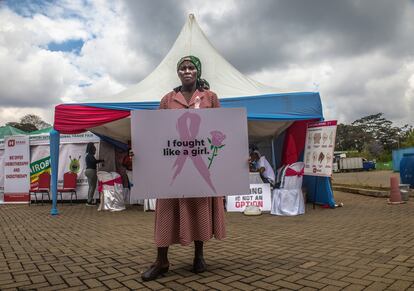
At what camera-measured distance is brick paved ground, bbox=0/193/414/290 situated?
3115 mm

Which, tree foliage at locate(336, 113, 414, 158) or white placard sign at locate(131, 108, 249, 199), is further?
tree foliage at locate(336, 113, 414, 158)

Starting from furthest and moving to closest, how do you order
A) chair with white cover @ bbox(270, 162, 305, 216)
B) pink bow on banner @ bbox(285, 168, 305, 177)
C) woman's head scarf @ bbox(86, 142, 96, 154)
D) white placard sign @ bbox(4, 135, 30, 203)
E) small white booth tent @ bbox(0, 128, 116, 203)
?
white placard sign @ bbox(4, 135, 30, 203) → small white booth tent @ bbox(0, 128, 116, 203) → woman's head scarf @ bbox(86, 142, 96, 154) → pink bow on banner @ bbox(285, 168, 305, 177) → chair with white cover @ bbox(270, 162, 305, 216)

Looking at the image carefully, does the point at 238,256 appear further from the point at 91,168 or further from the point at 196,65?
the point at 91,168

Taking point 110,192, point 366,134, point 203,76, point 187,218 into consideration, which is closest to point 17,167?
point 110,192

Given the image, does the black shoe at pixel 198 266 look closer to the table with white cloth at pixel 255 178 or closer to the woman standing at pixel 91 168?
the table with white cloth at pixel 255 178

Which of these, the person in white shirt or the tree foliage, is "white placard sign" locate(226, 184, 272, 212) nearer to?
the person in white shirt

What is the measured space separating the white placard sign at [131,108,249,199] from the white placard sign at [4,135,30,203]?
11.8 metres

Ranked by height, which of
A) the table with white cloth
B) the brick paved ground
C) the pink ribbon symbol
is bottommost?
the brick paved ground

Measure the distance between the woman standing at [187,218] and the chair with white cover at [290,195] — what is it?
489 cm

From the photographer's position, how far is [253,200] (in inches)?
344

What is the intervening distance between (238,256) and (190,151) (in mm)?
1564

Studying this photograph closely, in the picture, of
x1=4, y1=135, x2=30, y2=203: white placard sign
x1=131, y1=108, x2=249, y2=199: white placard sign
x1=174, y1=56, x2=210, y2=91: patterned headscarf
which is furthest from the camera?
x1=4, y1=135, x2=30, y2=203: white placard sign

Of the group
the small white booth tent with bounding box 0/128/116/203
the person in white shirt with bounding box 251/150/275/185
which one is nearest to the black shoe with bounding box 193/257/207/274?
the person in white shirt with bounding box 251/150/275/185

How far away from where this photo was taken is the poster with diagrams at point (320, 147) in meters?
8.06
